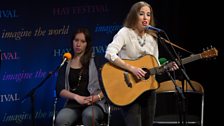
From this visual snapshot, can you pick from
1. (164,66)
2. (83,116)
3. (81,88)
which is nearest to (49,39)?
(81,88)

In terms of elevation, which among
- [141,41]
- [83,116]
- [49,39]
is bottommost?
[83,116]

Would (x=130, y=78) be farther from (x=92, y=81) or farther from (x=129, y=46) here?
(x=92, y=81)

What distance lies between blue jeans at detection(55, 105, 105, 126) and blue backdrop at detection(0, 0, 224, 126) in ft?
3.62

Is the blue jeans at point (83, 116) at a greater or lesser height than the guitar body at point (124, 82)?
lesser

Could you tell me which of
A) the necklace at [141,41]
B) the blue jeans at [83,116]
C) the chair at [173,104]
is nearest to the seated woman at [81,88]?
the blue jeans at [83,116]

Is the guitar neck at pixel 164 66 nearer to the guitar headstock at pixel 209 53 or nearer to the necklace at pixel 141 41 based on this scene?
the guitar headstock at pixel 209 53

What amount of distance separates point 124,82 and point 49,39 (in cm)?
197

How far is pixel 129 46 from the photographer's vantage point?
3.90 meters

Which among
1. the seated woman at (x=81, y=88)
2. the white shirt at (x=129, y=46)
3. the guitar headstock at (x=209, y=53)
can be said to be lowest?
the seated woman at (x=81, y=88)

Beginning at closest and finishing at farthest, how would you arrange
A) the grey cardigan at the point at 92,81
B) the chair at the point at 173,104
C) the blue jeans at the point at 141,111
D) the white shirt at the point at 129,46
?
the blue jeans at the point at 141,111, the white shirt at the point at 129,46, the grey cardigan at the point at 92,81, the chair at the point at 173,104

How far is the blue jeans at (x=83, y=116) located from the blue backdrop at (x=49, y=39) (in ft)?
3.62

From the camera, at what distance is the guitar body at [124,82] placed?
393cm

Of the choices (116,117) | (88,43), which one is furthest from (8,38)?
(116,117)

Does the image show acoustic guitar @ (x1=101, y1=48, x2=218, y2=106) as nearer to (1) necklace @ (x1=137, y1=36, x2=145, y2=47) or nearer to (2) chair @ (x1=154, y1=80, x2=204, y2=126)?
(1) necklace @ (x1=137, y1=36, x2=145, y2=47)
